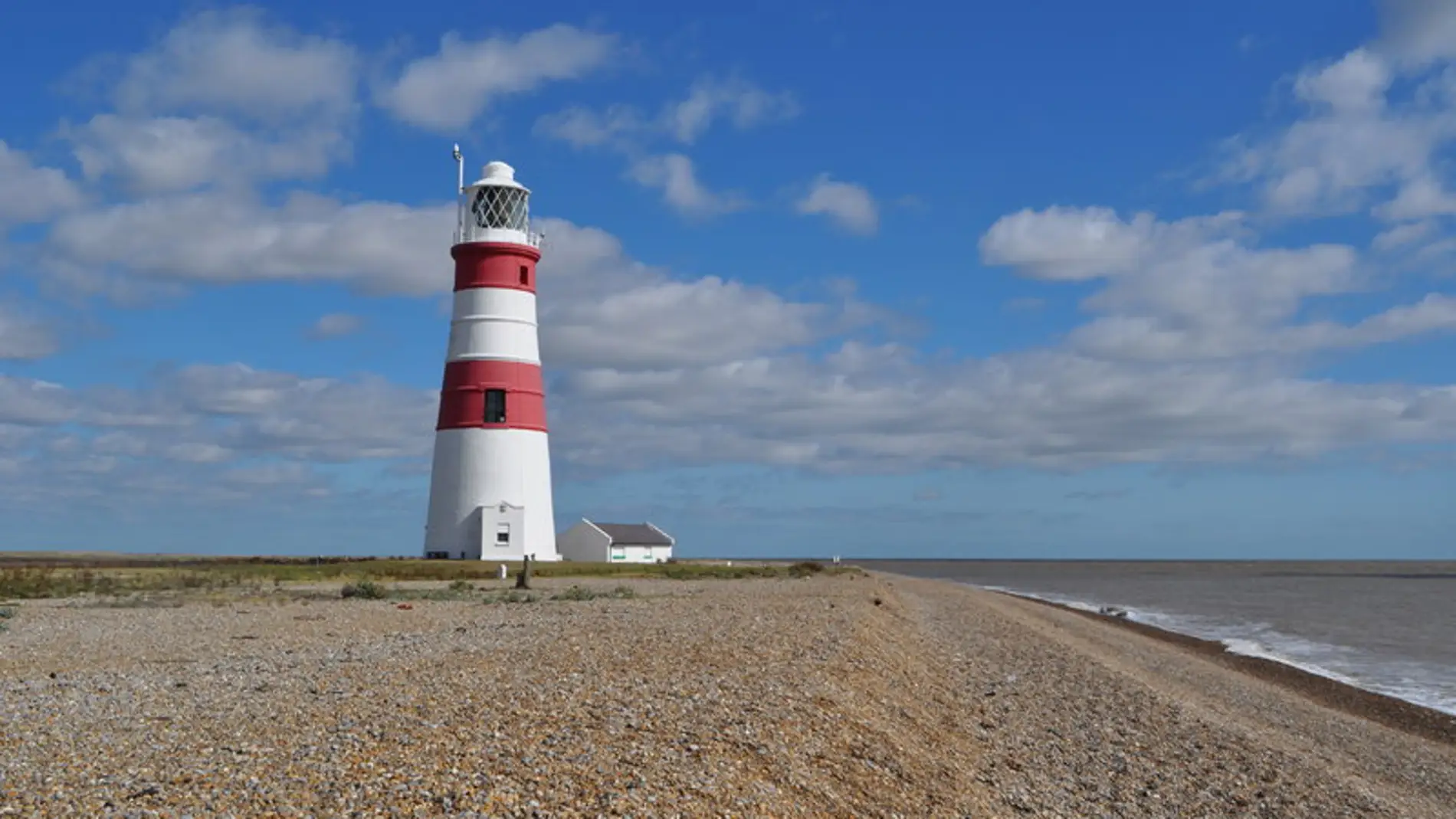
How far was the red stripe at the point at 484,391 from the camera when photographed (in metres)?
38.9

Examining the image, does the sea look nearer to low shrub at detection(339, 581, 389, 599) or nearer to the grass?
the grass

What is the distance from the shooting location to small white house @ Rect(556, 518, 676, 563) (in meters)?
A: 53.7

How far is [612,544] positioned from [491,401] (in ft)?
53.0

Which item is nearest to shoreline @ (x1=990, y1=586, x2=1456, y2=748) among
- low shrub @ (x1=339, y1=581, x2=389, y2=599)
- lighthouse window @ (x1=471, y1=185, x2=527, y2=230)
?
low shrub @ (x1=339, y1=581, x2=389, y2=599)

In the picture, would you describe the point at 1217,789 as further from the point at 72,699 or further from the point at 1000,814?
the point at 72,699

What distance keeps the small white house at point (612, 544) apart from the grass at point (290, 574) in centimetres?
287

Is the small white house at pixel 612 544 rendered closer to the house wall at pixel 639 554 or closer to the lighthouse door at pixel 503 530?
the house wall at pixel 639 554

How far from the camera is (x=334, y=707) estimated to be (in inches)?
427

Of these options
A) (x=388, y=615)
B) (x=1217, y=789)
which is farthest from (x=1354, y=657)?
(x=388, y=615)

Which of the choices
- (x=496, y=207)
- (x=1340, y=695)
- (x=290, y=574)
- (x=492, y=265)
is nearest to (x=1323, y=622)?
(x=1340, y=695)

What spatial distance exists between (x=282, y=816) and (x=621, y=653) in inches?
309

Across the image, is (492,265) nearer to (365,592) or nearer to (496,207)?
(496,207)

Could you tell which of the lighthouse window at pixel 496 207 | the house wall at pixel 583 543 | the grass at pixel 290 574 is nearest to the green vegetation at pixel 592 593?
the grass at pixel 290 574

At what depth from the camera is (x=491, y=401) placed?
1532 inches
